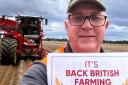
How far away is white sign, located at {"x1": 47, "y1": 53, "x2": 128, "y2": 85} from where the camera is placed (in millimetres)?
2711

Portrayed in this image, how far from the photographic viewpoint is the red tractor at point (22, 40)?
1853 cm

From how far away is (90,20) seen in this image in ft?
9.29

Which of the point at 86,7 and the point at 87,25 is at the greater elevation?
the point at 86,7

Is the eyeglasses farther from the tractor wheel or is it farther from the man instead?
the tractor wheel

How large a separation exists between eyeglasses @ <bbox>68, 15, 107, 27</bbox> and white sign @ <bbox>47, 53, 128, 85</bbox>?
206 mm

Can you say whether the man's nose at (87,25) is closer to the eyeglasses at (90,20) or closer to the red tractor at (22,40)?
the eyeglasses at (90,20)

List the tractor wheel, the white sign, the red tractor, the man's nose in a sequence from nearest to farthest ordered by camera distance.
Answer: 1. the white sign
2. the man's nose
3. the tractor wheel
4. the red tractor

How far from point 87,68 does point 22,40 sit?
1751 centimetres

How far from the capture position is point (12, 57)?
1895 centimetres

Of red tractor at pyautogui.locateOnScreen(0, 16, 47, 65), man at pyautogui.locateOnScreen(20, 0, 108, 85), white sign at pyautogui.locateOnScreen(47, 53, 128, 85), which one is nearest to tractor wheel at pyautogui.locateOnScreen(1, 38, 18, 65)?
red tractor at pyautogui.locateOnScreen(0, 16, 47, 65)

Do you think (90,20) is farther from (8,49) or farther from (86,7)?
(8,49)

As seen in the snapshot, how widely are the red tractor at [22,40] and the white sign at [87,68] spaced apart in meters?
15.5

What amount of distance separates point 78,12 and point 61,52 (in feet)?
0.91

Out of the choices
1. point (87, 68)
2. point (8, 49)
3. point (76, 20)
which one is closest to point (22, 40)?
point (8, 49)
